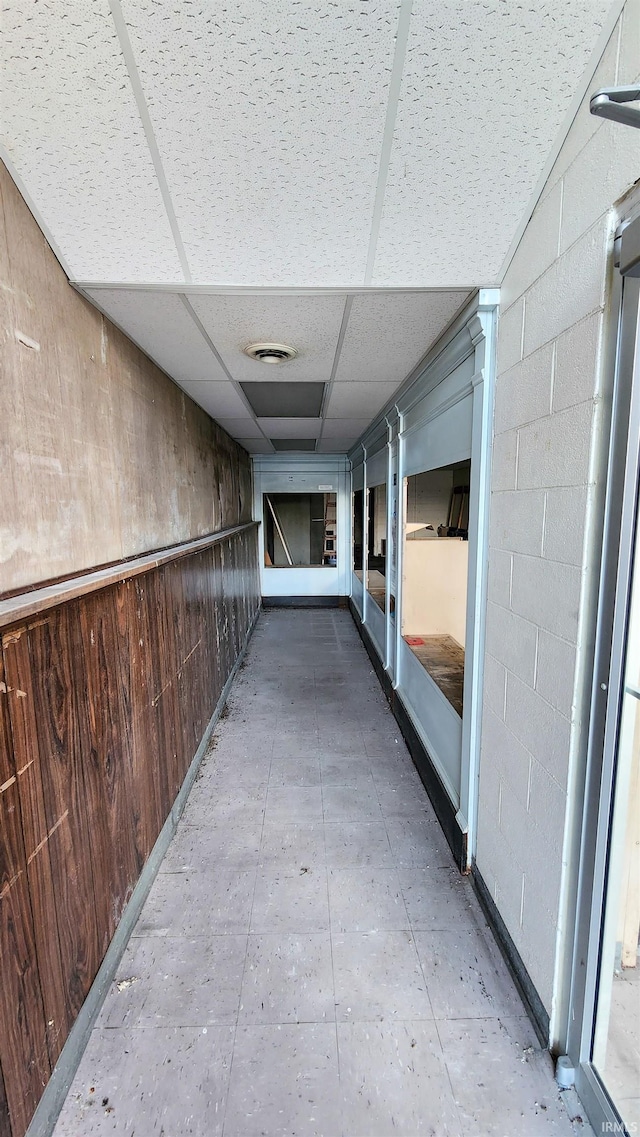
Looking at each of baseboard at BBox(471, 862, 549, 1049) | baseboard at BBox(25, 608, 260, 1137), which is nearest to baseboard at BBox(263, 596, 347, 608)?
baseboard at BBox(25, 608, 260, 1137)

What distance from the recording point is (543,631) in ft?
4.26

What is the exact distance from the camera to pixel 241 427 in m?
4.18

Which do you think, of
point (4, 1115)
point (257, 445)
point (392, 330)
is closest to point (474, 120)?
point (392, 330)

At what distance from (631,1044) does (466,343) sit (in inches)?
86.7

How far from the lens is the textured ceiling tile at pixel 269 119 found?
877 millimetres

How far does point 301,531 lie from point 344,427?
12.6ft

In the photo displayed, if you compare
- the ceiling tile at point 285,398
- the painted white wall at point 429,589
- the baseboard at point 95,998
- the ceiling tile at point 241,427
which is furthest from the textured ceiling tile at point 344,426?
the baseboard at point 95,998

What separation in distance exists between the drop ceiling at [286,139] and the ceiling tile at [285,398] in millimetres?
1163

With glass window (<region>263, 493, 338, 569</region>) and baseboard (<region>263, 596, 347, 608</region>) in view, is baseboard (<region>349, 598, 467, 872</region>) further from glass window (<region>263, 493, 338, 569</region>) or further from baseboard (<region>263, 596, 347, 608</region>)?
glass window (<region>263, 493, 338, 569</region>)

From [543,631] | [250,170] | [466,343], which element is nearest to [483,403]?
[466,343]

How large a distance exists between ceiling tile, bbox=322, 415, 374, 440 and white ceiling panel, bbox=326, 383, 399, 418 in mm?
169

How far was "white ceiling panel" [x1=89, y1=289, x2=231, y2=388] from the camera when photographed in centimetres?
159

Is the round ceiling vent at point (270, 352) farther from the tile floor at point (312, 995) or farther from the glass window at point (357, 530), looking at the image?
the glass window at point (357, 530)

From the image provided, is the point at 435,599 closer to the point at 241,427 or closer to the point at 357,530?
the point at 241,427
